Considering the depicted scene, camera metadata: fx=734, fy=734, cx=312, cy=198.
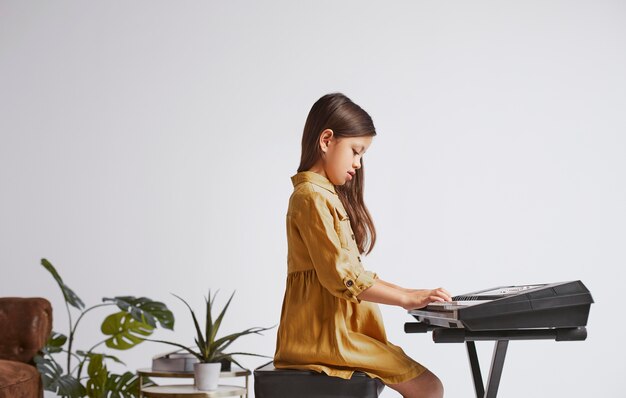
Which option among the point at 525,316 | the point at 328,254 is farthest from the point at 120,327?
the point at 525,316

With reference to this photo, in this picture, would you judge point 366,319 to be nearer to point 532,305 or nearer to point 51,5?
point 532,305

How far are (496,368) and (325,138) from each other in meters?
0.86

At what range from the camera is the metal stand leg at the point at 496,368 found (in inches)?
86.6

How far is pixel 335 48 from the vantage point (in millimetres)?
4324

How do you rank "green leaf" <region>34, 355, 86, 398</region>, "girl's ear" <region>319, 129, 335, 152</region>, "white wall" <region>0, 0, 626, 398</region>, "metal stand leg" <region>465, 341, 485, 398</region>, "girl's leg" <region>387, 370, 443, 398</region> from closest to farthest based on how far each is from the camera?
"girl's leg" <region>387, 370, 443, 398</region>, "girl's ear" <region>319, 129, 335, 152</region>, "metal stand leg" <region>465, 341, 485, 398</region>, "green leaf" <region>34, 355, 86, 398</region>, "white wall" <region>0, 0, 626, 398</region>

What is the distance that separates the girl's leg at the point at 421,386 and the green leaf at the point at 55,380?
175cm

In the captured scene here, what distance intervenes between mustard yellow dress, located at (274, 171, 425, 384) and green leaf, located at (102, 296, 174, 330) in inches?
59.4

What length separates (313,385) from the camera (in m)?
1.95

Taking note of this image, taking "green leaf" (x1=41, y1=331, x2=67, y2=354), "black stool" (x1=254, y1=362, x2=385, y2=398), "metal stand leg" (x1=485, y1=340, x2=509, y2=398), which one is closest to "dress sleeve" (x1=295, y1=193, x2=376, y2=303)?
"black stool" (x1=254, y1=362, x2=385, y2=398)

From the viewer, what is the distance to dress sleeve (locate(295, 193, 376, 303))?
1.92m

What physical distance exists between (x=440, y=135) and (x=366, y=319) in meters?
2.34

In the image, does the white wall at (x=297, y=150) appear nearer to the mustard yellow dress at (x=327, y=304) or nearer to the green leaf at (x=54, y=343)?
the green leaf at (x=54, y=343)

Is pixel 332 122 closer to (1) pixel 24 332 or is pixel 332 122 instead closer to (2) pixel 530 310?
(2) pixel 530 310

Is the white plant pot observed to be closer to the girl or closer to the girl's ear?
the girl
